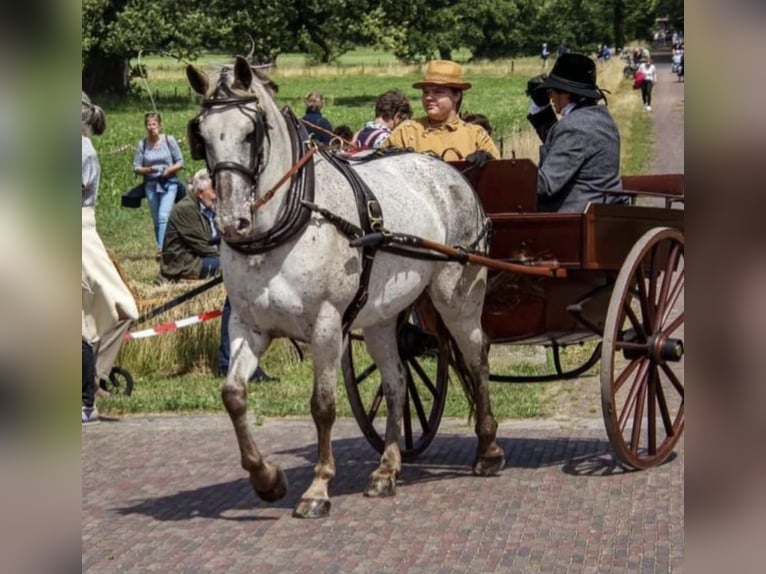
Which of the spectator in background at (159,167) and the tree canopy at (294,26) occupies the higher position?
the tree canopy at (294,26)

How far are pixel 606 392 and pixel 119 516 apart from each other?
8.74ft

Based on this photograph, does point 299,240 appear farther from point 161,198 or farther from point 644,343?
point 161,198

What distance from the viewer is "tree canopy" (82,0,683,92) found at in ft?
185

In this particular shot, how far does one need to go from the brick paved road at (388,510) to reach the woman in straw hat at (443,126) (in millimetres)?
1945

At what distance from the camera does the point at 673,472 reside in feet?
26.7

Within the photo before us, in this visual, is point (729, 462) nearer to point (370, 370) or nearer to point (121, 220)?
point (370, 370)

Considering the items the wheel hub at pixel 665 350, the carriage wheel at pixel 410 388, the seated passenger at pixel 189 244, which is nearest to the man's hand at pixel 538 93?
the carriage wheel at pixel 410 388

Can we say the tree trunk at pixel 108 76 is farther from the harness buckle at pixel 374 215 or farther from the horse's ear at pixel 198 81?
the horse's ear at pixel 198 81

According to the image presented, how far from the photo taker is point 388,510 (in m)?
7.39

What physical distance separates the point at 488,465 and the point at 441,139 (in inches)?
81.3

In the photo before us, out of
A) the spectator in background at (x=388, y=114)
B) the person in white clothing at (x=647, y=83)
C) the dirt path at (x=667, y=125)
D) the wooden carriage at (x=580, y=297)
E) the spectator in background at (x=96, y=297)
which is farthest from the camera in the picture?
the person in white clothing at (x=647, y=83)

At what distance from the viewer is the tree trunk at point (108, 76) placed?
60.1 m

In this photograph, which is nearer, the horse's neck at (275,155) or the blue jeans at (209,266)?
the horse's neck at (275,155)

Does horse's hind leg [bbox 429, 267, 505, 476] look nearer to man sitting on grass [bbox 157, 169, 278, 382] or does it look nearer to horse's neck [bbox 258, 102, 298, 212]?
horse's neck [bbox 258, 102, 298, 212]
